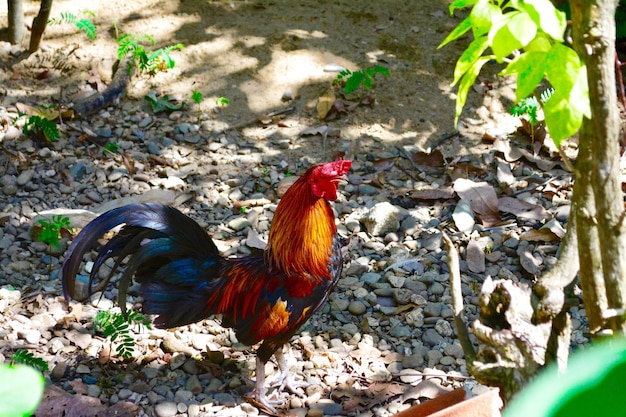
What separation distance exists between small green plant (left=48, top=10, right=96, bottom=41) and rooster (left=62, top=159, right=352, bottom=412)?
3.06m

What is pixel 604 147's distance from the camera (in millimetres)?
1554

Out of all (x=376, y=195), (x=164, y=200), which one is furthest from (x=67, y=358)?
(x=376, y=195)

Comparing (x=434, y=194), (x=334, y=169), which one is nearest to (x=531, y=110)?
(x=434, y=194)

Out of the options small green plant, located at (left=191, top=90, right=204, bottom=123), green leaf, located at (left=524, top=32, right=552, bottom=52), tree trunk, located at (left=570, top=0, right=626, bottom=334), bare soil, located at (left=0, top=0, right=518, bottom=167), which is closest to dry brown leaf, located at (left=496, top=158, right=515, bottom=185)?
bare soil, located at (left=0, top=0, right=518, bottom=167)

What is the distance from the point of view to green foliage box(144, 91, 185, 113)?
19.5 ft

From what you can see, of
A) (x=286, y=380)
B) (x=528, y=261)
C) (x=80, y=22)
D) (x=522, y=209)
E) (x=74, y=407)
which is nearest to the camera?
(x=74, y=407)

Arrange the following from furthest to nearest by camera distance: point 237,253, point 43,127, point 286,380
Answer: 1. point 43,127
2. point 237,253
3. point 286,380

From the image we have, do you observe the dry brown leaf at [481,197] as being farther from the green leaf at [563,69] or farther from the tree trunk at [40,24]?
the tree trunk at [40,24]

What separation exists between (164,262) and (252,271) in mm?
448

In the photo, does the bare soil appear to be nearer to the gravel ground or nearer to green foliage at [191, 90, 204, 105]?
green foliage at [191, 90, 204, 105]

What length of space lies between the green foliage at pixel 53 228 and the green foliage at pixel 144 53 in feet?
6.17

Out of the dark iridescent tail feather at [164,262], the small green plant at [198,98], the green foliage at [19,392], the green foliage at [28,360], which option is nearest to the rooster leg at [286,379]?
the dark iridescent tail feather at [164,262]

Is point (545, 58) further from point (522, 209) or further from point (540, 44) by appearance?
point (522, 209)

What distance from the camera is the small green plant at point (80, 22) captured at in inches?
235
